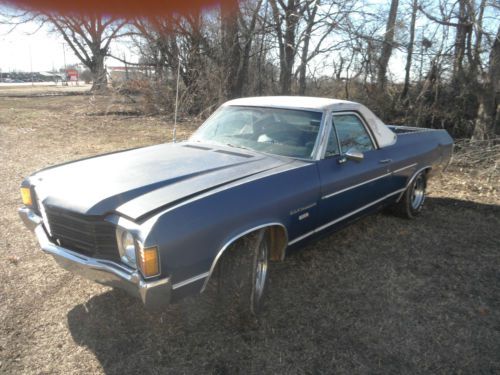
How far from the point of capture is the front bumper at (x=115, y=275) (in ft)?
7.57

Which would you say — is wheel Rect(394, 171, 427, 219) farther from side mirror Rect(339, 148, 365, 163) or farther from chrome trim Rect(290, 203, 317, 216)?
chrome trim Rect(290, 203, 317, 216)

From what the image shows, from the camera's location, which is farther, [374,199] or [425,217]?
[425,217]

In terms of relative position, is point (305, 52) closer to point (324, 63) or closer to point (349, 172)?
point (324, 63)

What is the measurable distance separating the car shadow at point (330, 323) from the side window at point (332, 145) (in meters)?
1.05

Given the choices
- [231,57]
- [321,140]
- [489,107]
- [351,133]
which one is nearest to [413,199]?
[351,133]

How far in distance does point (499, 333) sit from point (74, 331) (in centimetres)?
298

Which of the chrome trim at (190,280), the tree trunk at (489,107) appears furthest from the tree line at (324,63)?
the chrome trim at (190,280)

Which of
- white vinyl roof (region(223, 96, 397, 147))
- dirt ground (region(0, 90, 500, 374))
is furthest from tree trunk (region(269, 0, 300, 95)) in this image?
dirt ground (region(0, 90, 500, 374))

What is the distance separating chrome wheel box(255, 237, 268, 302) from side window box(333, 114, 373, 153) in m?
1.27

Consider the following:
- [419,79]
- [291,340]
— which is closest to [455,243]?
[291,340]

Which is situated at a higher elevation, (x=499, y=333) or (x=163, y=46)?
(x=163, y=46)

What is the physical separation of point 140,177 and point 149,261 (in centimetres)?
81

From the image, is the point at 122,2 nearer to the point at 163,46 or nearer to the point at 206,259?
the point at 206,259

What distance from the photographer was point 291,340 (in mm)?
2766
